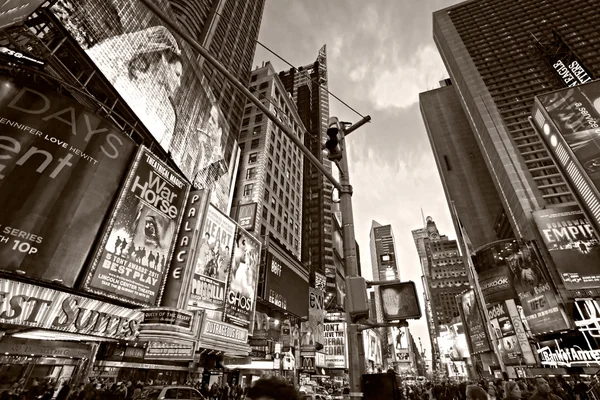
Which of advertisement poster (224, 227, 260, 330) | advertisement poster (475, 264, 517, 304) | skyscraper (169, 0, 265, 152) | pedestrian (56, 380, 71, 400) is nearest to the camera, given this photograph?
pedestrian (56, 380, 71, 400)

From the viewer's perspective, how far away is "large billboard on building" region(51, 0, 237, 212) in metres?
18.9

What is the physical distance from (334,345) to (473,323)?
1015 inches

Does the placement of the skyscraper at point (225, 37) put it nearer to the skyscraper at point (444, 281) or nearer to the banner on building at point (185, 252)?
the banner on building at point (185, 252)

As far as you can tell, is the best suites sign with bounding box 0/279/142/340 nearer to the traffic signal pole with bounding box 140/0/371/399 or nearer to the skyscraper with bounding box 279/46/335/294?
the traffic signal pole with bounding box 140/0/371/399

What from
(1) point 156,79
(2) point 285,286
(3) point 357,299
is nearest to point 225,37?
(1) point 156,79

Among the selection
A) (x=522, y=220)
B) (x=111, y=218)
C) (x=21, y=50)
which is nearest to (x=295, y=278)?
(x=111, y=218)

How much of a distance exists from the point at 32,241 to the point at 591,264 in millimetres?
44149

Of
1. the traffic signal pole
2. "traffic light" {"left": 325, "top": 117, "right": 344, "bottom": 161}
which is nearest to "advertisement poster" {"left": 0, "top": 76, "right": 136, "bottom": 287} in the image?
the traffic signal pole

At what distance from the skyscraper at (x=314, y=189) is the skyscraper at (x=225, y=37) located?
14.9 meters

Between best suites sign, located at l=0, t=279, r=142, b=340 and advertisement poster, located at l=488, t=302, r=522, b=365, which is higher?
advertisement poster, located at l=488, t=302, r=522, b=365

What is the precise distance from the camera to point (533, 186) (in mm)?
73750

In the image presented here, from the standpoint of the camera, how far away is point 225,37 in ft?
233

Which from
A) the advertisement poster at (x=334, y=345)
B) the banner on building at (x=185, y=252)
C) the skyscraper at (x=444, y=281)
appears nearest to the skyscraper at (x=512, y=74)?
the advertisement poster at (x=334, y=345)

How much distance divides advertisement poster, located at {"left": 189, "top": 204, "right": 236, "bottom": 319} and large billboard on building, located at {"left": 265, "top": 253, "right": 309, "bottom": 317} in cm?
880
